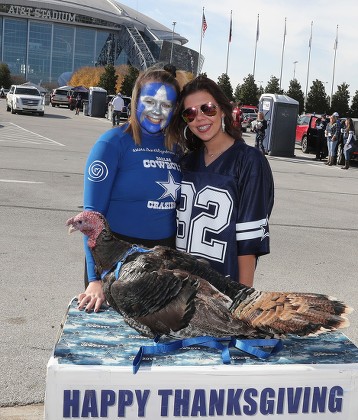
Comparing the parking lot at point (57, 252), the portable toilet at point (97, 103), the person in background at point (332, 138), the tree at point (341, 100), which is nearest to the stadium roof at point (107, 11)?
the tree at point (341, 100)

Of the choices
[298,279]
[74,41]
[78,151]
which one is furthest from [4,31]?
[298,279]

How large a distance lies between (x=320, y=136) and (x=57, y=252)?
18350 mm

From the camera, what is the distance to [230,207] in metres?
2.65

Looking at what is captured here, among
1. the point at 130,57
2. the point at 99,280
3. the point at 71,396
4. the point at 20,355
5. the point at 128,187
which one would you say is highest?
the point at 130,57

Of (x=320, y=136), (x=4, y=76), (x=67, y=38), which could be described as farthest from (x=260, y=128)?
(x=67, y=38)

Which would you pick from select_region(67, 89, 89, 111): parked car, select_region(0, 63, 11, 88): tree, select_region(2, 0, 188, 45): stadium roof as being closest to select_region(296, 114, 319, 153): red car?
select_region(67, 89, 89, 111): parked car

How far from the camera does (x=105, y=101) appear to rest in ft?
140

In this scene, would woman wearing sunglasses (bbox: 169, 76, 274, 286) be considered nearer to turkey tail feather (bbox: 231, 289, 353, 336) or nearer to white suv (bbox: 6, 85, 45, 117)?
turkey tail feather (bbox: 231, 289, 353, 336)

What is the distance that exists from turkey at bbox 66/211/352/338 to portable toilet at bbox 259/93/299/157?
20663 millimetres

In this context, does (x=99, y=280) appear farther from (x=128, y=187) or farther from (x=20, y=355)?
(x=20, y=355)

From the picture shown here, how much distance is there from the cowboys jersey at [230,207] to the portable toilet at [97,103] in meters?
40.2

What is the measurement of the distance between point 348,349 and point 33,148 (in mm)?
16006

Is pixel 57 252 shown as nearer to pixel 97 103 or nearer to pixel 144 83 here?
pixel 144 83

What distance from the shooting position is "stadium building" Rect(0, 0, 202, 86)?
113 metres
